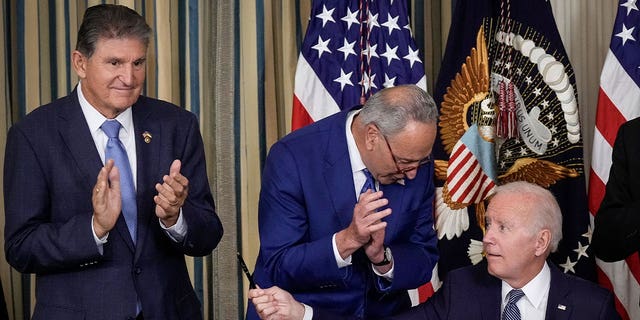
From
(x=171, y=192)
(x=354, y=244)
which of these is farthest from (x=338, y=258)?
(x=171, y=192)

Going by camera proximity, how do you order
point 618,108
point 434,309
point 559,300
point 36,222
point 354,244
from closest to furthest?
1. point 36,222
2. point 354,244
3. point 559,300
4. point 434,309
5. point 618,108

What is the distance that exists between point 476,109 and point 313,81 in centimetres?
81

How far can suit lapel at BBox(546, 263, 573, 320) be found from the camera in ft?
10.2

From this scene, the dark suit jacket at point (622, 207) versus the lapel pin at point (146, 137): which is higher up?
the lapel pin at point (146, 137)

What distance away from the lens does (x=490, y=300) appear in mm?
3232

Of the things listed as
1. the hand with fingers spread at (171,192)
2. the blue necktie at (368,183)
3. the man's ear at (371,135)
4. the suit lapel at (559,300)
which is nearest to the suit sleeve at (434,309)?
the suit lapel at (559,300)

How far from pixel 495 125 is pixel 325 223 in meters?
1.68

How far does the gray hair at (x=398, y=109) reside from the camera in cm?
291

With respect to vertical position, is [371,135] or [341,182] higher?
[371,135]

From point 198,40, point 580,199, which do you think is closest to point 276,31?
point 198,40

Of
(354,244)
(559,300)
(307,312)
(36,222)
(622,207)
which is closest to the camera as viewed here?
(36,222)

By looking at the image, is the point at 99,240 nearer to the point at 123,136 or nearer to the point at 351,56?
the point at 123,136

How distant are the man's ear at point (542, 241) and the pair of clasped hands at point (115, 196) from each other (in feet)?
3.93

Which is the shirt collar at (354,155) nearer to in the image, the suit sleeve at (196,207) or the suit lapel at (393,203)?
the suit lapel at (393,203)
